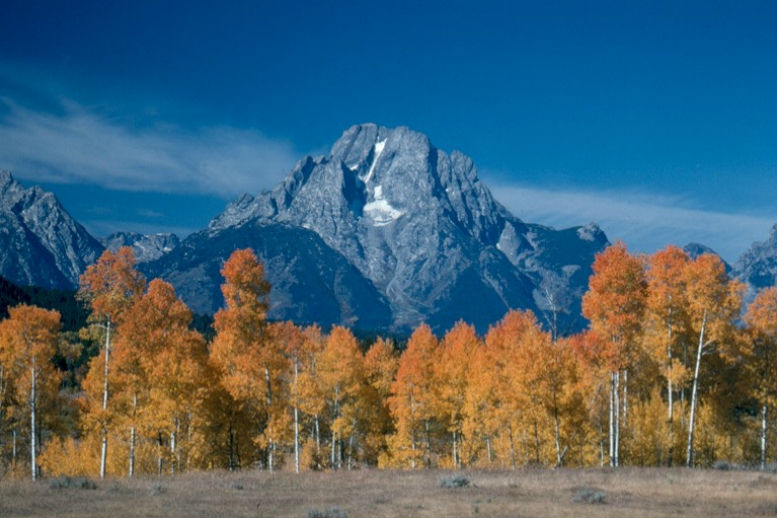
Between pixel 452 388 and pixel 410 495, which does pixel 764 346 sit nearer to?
pixel 452 388

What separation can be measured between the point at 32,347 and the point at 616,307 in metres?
36.3

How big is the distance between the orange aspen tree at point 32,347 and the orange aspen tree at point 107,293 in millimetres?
4999

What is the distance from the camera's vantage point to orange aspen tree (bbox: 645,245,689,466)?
41.8 metres

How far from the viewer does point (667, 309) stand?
42.3 metres

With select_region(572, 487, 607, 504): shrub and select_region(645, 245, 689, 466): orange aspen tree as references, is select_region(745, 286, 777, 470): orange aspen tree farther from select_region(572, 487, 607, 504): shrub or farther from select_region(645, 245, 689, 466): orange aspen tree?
select_region(572, 487, 607, 504): shrub

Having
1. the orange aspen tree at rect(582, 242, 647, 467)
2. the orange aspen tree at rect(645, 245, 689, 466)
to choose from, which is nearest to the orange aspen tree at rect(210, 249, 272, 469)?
the orange aspen tree at rect(582, 242, 647, 467)

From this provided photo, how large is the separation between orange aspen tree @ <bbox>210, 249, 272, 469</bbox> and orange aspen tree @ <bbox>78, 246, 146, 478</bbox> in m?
5.77

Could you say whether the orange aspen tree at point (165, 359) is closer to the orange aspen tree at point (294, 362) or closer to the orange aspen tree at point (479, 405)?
the orange aspen tree at point (294, 362)

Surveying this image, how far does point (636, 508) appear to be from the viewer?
27.5m

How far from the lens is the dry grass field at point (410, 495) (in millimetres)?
26469

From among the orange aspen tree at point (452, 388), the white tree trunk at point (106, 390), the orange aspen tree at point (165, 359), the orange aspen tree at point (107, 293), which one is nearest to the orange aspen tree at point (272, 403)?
the orange aspen tree at point (165, 359)

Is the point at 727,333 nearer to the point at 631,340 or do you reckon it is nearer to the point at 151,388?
the point at 631,340

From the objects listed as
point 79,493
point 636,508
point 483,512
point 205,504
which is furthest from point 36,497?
point 636,508

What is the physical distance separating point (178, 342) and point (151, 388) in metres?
3.22
